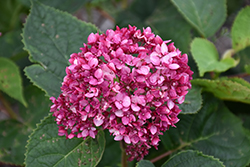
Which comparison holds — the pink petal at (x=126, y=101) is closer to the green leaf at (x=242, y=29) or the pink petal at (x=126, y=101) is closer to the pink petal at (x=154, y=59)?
the pink petal at (x=154, y=59)

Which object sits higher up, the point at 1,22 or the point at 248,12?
the point at 1,22

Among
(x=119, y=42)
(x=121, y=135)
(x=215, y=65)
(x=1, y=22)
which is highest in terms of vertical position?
(x=1, y=22)

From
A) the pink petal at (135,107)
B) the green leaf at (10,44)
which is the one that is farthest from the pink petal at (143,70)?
the green leaf at (10,44)

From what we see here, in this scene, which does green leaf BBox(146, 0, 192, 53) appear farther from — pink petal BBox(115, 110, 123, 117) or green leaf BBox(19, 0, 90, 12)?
pink petal BBox(115, 110, 123, 117)

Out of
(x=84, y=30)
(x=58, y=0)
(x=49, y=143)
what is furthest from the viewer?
(x=58, y=0)

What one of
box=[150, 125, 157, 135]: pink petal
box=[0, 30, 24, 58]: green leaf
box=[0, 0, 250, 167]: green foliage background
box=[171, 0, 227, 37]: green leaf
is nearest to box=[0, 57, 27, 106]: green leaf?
box=[0, 0, 250, 167]: green foliage background

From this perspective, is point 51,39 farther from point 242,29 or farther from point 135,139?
point 242,29

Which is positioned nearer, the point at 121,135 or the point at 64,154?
the point at 121,135

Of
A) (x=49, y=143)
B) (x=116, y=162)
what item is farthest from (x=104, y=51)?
(x=116, y=162)

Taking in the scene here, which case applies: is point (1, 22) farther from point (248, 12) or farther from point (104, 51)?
point (248, 12)
